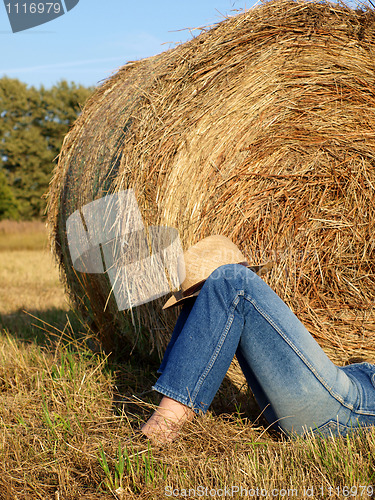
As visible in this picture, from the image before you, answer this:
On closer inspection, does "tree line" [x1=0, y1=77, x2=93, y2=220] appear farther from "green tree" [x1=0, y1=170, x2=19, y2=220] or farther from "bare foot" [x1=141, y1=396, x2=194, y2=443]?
"bare foot" [x1=141, y1=396, x2=194, y2=443]

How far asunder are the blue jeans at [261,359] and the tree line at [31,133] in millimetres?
22636

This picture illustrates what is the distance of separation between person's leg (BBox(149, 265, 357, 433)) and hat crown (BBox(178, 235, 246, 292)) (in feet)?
0.70

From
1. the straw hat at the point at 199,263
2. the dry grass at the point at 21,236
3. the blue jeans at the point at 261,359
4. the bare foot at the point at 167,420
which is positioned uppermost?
the straw hat at the point at 199,263

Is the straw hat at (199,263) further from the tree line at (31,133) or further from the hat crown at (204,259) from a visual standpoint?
the tree line at (31,133)

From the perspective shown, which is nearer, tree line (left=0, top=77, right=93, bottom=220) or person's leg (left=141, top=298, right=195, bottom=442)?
person's leg (left=141, top=298, right=195, bottom=442)

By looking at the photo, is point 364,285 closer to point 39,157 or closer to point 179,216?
point 179,216

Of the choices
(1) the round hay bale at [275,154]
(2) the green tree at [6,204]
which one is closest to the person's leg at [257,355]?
(1) the round hay bale at [275,154]

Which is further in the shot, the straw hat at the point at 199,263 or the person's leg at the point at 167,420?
the straw hat at the point at 199,263

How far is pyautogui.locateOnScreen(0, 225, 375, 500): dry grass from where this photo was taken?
1.58 meters

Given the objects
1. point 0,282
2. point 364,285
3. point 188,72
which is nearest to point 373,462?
point 364,285

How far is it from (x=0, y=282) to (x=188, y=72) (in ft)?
15.1

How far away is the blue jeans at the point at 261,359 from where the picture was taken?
168 centimetres

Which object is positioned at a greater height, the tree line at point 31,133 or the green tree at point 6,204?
the tree line at point 31,133

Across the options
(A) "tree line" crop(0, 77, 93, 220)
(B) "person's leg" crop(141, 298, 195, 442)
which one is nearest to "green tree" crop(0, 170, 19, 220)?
(A) "tree line" crop(0, 77, 93, 220)
